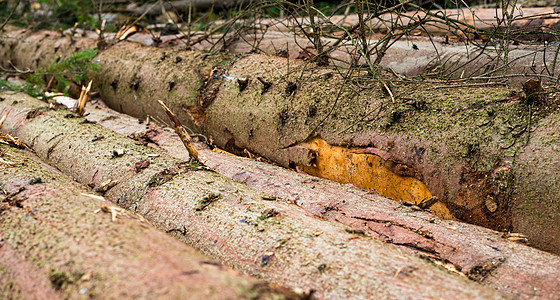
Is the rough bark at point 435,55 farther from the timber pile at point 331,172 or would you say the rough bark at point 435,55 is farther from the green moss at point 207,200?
the green moss at point 207,200

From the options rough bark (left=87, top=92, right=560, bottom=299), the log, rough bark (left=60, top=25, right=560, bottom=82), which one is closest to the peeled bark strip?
the log

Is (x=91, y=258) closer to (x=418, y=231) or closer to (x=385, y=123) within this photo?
(x=418, y=231)

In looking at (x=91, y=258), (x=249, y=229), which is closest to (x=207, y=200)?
(x=249, y=229)

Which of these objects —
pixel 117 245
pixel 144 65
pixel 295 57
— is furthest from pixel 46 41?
pixel 117 245

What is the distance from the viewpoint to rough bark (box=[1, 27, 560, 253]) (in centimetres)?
200

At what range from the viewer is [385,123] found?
8.00ft

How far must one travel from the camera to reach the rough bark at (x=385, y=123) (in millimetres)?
1998

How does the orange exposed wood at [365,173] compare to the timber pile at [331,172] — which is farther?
the orange exposed wood at [365,173]

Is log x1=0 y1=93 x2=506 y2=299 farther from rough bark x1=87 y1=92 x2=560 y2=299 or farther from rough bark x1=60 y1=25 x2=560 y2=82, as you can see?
rough bark x1=60 y1=25 x2=560 y2=82

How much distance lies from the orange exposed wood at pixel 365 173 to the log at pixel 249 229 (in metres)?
0.70

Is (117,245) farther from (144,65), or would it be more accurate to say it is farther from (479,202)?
(144,65)

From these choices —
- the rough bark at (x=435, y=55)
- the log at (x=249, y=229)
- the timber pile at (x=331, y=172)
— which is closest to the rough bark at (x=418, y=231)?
the timber pile at (x=331, y=172)

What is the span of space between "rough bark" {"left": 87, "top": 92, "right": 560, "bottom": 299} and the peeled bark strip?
0.77 m

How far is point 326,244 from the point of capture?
1604 millimetres
